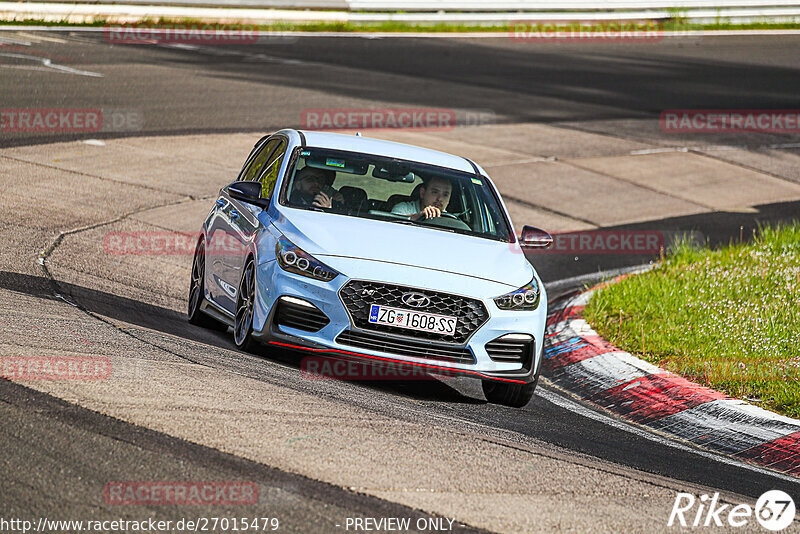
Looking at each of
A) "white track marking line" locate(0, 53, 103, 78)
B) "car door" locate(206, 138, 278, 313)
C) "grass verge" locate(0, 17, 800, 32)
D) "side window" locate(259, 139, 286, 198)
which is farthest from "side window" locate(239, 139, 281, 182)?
"grass verge" locate(0, 17, 800, 32)

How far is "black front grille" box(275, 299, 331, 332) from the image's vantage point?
7641mm

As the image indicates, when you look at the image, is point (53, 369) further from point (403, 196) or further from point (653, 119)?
point (653, 119)

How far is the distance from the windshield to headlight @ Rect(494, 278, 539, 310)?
0.79 metres

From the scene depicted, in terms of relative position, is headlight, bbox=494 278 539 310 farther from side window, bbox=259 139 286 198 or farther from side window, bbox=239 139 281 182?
side window, bbox=239 139 281 182

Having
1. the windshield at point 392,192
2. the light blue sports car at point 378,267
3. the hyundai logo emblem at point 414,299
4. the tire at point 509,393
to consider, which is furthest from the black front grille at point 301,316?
the tire at point 509,393

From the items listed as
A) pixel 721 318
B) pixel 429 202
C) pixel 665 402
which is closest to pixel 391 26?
pixel 721 318

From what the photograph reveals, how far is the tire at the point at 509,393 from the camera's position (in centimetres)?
823

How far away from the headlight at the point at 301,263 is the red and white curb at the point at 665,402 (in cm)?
246

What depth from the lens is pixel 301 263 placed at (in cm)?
774

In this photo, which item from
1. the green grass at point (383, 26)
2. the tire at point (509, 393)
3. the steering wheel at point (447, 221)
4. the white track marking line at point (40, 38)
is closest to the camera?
the tire at point (509, 393)

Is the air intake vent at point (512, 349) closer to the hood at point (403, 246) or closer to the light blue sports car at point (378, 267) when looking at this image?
the light blue sports car at point (378, 267)

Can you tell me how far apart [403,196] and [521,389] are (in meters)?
1.81

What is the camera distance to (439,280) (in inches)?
304

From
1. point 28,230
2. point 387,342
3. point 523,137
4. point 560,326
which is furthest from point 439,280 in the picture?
point 523,137
